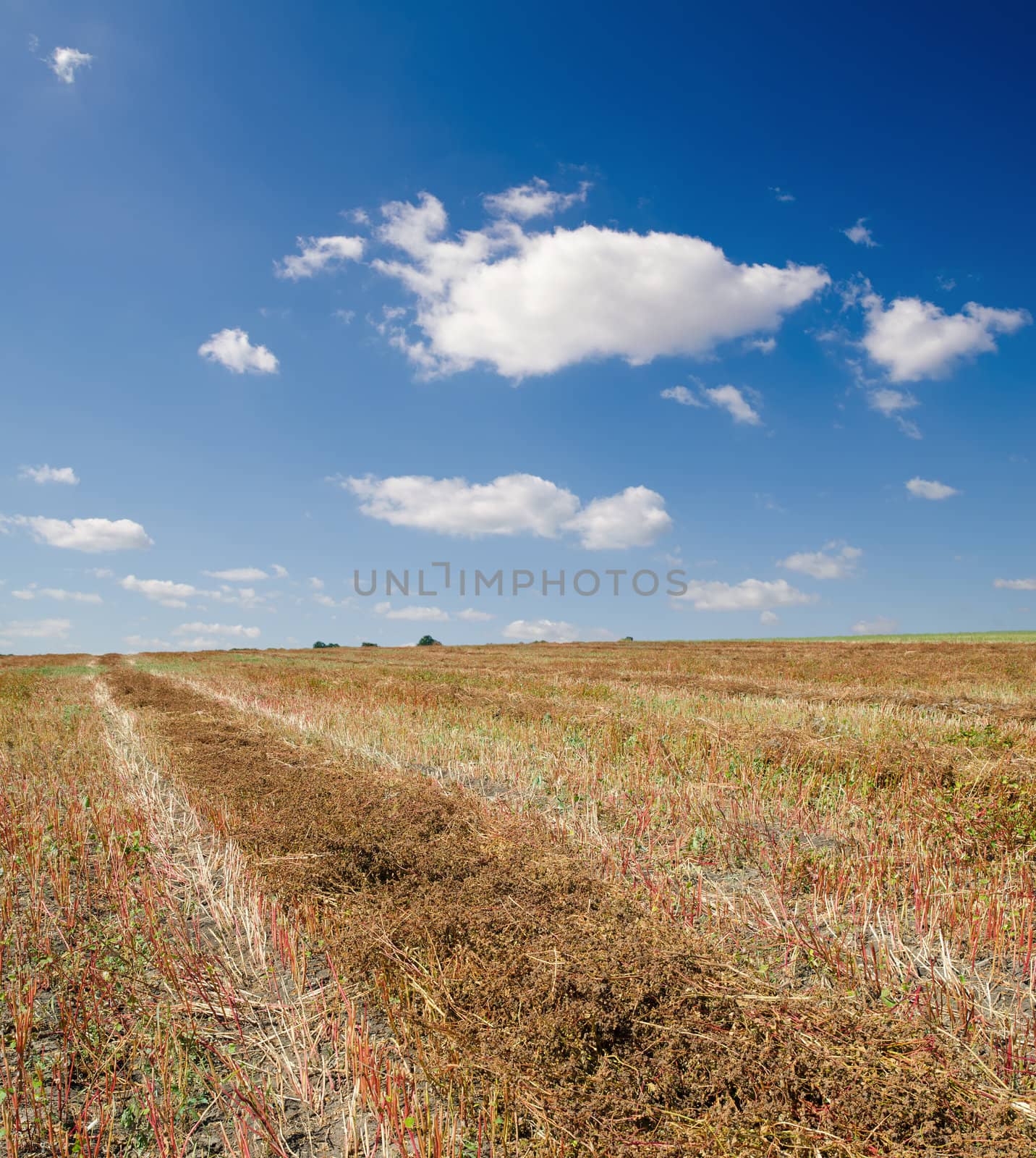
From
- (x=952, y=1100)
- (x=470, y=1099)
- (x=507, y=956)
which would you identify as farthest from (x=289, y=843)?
(x=952, y=1100)

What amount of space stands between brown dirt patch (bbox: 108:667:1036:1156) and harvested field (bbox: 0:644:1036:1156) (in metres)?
0.01

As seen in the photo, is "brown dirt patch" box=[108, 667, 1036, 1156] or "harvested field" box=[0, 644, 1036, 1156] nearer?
"brown dirt patch" box=[108, 667, 1036, 1156]

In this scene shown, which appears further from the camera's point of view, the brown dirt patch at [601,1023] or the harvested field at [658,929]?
the harvested field at [658,929]

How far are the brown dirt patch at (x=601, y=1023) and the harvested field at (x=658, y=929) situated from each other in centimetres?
1

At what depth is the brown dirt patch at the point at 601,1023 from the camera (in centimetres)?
235

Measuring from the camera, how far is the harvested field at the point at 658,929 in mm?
2479

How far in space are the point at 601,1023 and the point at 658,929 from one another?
87 centimetres

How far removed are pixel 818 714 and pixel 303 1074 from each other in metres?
10.8

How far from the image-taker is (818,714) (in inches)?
460

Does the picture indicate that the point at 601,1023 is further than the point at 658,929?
No

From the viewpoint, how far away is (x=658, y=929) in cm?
359

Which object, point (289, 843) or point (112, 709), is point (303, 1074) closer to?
point (289, 843)

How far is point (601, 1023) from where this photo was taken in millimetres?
2814

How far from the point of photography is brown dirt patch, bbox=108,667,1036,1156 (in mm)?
2354
